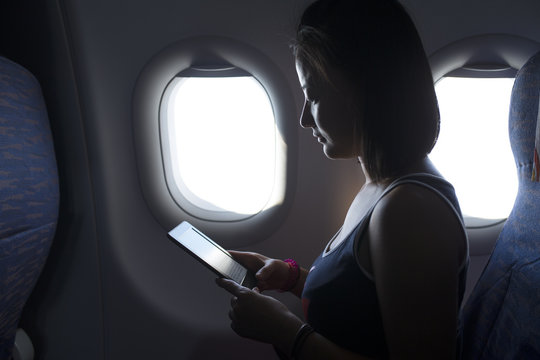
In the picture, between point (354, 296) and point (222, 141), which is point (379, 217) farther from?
point (222, 141)

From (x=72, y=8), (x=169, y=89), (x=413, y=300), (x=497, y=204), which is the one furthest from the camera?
(x=497, y=204)

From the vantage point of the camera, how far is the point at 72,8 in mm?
1077

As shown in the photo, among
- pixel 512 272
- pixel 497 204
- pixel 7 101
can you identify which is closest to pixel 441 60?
pixel 497 204

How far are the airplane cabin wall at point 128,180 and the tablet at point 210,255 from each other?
371mm

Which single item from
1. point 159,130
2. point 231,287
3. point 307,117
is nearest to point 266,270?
point 231,287

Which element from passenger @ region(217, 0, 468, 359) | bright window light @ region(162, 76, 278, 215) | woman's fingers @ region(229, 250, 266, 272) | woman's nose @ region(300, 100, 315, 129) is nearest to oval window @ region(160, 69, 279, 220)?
bright window light @ region(162, 76, 278, 215)

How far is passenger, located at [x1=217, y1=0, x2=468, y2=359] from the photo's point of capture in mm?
494

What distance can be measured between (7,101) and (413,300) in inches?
42.2

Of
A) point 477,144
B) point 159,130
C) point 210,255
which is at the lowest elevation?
point 210,255

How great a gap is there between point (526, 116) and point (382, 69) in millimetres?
308

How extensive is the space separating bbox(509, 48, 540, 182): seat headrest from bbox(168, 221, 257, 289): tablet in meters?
0.67

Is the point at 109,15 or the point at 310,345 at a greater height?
the point at 109,15

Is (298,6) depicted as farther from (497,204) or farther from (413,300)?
(497,204)

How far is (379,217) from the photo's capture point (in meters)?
0.53
